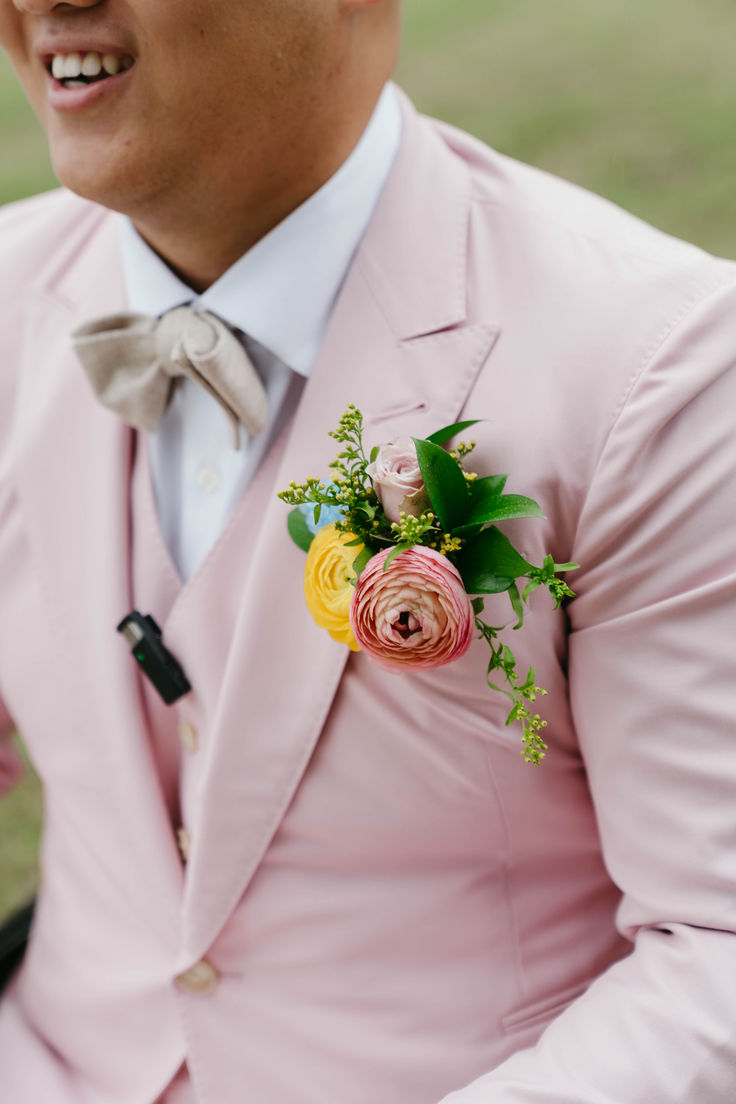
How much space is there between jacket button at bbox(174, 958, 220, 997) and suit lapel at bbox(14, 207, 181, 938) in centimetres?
6

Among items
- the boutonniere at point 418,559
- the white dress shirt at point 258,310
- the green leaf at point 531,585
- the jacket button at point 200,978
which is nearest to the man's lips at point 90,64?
the white dress shirt at point 258,310

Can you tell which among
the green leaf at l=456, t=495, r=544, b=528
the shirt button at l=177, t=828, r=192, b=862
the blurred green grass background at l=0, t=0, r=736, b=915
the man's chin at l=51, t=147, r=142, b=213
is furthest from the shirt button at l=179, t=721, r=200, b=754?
the blurred green grass background at l=0, t=0, r=736, b=915

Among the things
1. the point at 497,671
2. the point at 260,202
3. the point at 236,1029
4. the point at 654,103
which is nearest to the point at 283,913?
the point at 236,1029

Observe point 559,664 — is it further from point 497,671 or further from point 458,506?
point 458,506

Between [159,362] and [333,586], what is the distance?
1.42ft

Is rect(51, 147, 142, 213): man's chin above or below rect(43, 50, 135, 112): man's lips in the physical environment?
below

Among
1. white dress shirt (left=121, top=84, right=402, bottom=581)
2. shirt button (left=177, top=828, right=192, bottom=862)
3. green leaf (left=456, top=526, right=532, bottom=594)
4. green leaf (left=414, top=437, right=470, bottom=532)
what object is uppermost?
white dress shirt (left=121, top=84, right=402, bottom=581)

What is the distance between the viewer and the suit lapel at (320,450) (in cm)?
140

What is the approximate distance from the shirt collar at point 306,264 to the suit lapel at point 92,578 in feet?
0.83

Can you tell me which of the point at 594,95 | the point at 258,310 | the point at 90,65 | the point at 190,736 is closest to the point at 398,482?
the point at 258,310

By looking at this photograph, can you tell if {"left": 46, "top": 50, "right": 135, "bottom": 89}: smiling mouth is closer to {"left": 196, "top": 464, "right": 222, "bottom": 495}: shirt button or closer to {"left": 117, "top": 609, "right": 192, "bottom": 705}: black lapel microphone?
{"left": 196, "top": 464, "right": 222, "bottom": 495}: shirt button

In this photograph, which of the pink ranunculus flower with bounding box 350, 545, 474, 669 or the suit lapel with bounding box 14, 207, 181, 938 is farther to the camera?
the suit lapel with bounding box 14, 207, 181, 938

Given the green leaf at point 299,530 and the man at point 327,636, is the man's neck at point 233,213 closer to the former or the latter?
the man at point 327,636

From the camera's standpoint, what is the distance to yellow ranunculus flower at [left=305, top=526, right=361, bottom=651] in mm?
1286
